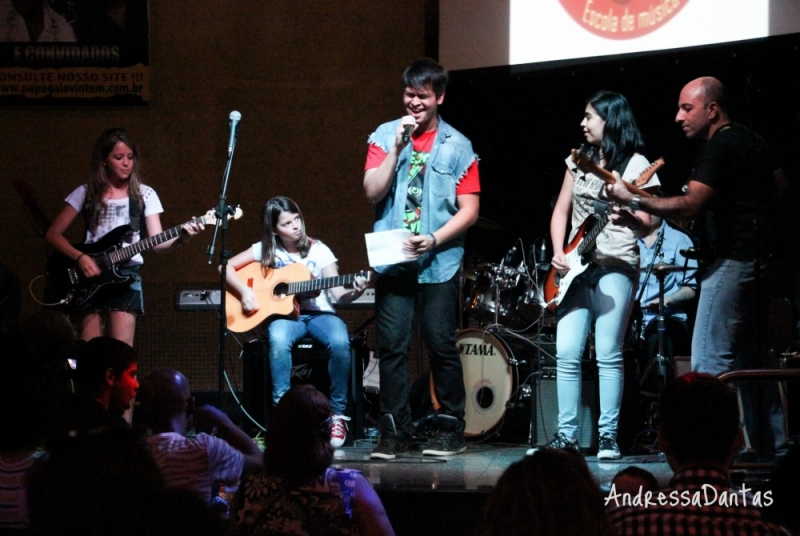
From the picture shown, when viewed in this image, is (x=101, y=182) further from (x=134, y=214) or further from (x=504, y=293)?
(x=504, y=293)

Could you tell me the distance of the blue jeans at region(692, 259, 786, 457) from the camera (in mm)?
4445

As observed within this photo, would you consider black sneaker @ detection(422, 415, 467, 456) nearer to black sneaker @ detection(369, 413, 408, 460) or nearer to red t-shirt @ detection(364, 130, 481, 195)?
black sneaker @ detection(369, 413, 408, 460)

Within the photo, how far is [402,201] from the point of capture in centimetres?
518

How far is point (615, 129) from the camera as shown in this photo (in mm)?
5258

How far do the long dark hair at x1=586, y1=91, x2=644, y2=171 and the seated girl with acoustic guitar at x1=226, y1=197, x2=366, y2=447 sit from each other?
1920 mm

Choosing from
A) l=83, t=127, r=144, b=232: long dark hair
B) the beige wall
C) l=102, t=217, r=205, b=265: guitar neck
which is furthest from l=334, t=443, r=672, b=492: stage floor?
the beige wall

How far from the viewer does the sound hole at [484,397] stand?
21.3 ft

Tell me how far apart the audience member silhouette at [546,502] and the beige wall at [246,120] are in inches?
285

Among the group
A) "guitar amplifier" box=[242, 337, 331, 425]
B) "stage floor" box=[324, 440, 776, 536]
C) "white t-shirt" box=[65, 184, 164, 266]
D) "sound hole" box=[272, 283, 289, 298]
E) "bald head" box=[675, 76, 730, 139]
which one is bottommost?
"stage floor" box=[324, 440, 776, 536]

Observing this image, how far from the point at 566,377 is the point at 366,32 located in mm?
4888

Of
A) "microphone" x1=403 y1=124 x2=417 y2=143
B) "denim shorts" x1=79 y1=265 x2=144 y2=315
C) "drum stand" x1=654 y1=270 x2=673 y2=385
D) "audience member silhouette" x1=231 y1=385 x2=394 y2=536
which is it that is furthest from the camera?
"drum stand" x1=654 y1=270 x2=673 y2=385

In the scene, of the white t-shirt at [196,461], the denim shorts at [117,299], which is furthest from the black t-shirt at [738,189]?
the denim shorts at [117,299]

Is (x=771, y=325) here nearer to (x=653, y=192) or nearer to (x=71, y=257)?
(x=653, y=192)

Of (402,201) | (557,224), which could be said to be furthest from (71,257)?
(557,224)
